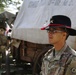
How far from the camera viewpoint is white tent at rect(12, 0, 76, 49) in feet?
19.9

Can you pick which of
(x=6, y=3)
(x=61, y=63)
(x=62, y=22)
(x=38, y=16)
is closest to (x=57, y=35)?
(x=62, y=22)

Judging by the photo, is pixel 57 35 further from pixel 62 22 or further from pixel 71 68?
pixel 71 68

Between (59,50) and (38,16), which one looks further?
(38,16)

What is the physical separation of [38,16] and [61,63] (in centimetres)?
460

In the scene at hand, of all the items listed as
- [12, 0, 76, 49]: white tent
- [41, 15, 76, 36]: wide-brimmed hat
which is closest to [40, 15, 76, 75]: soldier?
[41, 15, 76, 36]: wide-brimmed hat

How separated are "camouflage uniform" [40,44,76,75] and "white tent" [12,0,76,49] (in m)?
2.81

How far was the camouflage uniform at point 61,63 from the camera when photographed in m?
2.61

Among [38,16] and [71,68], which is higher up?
[71,68]

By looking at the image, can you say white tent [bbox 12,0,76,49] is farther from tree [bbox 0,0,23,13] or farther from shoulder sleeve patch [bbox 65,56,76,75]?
tree [bbox 0,0,23,13]

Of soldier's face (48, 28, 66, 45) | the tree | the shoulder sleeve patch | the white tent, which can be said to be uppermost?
soldier's face (48, 28, 66, 45)

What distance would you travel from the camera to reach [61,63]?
2676 millimetres

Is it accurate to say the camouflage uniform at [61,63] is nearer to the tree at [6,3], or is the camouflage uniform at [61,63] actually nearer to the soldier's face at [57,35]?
the soldier's face at [57,35]

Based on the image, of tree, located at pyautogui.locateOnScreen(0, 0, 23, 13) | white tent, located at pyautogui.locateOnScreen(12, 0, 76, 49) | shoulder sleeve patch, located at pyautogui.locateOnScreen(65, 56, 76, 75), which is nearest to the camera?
shoulder sleeve patch, located at pyautogui.locateOnScreen(65, 56, 76, 75)

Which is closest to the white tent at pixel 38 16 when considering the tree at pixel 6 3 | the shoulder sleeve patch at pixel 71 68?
the shoulder sleeve patch at pixel 71 68
